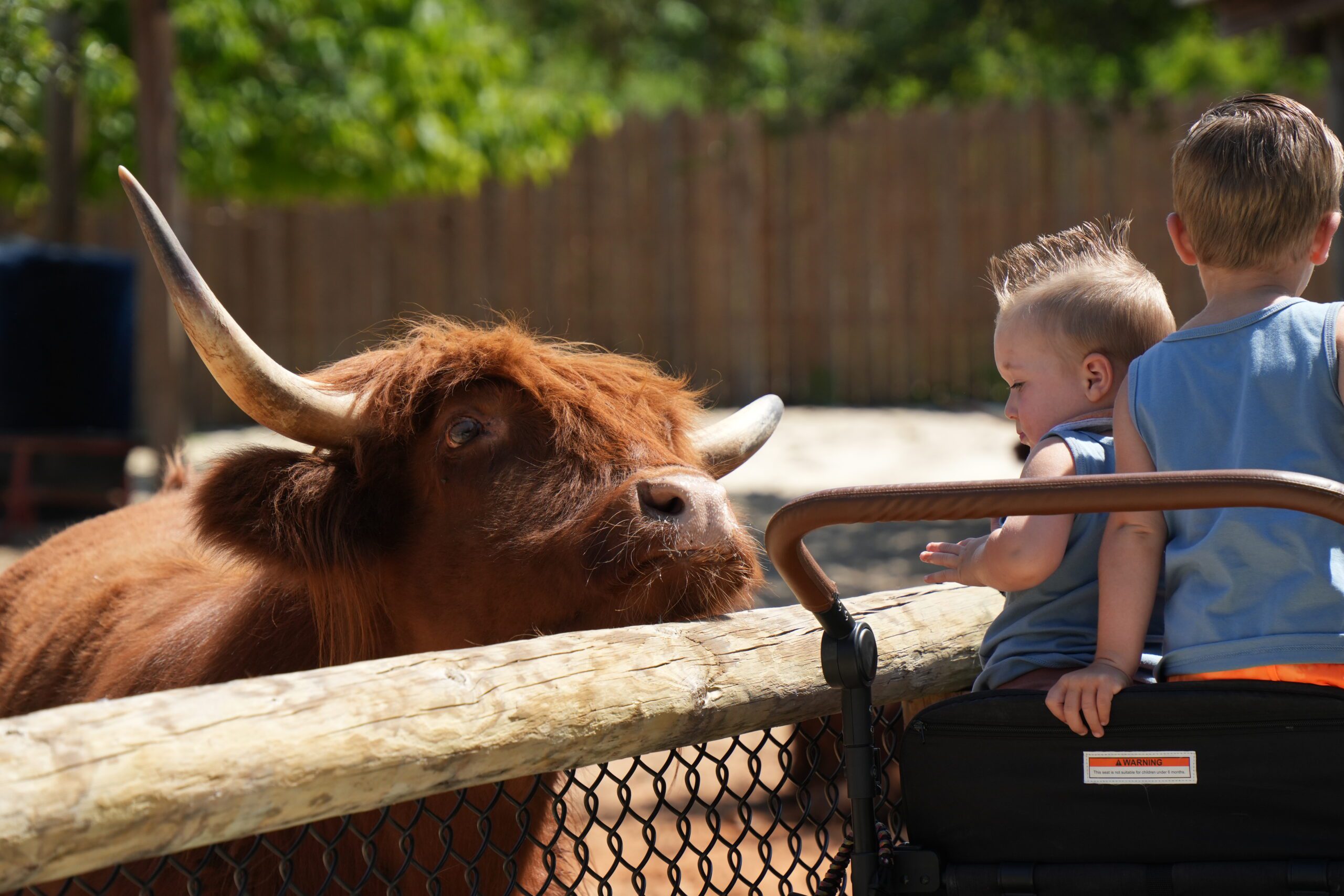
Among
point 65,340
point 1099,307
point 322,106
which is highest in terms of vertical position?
point 322,106

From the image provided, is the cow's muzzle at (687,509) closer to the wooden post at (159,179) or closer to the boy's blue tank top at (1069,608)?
the boy's blue tank top at (1069,608)

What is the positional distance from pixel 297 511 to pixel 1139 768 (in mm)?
1573

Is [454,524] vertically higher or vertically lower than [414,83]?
lower

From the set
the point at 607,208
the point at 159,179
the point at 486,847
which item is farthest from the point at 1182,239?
the point at 607,208

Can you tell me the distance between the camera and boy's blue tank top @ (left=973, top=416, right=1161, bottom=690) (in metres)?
1.97

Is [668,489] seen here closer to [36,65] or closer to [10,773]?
[10,773]

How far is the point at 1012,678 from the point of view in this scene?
200cm

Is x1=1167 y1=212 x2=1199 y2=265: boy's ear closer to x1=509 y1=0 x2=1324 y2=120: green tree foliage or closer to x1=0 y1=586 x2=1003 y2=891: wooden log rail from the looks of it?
x1=0 y1=586 x2=1003 y2=891: wooden log rail

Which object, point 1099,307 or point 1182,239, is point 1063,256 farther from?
point 1182,239

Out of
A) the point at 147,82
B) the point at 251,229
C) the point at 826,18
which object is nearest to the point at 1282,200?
the point at 147,82

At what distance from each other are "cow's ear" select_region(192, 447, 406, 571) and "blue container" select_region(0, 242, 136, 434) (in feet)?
28.2

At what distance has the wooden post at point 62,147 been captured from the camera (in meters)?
10.1

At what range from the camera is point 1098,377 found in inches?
83.0

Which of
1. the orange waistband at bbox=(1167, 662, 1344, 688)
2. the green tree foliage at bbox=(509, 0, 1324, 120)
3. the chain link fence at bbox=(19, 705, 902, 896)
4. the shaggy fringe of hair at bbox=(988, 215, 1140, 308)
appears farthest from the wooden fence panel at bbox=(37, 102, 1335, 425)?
the orange waistband at bbox=(1167, 662, 1344, 688)
